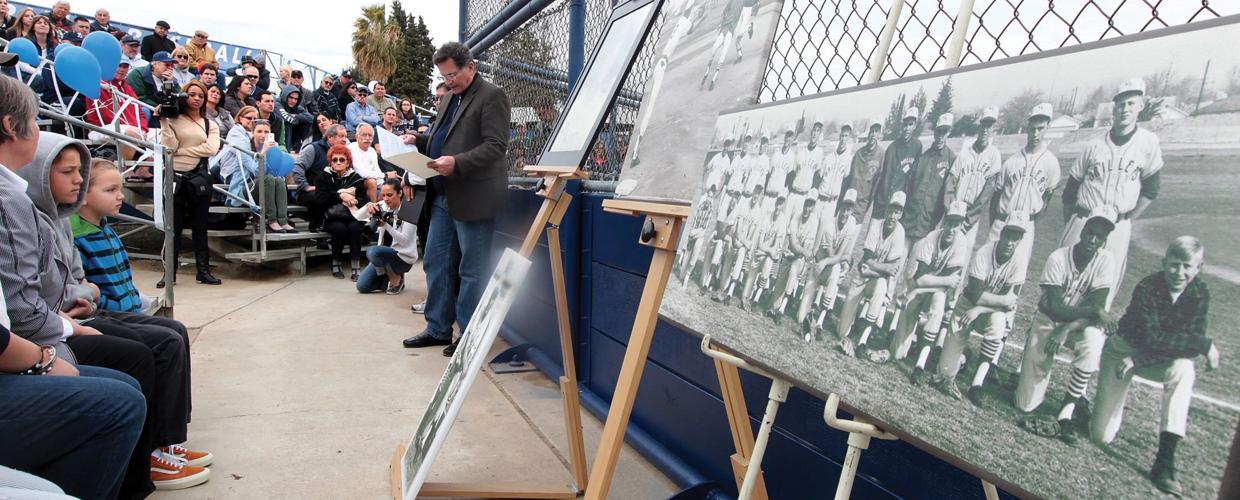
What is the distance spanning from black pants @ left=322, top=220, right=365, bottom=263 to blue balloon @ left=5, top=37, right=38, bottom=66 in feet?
11.1

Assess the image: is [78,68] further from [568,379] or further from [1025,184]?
[1025,184]

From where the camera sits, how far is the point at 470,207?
4.04 meters

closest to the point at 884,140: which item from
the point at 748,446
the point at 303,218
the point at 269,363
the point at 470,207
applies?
the point at 748,446

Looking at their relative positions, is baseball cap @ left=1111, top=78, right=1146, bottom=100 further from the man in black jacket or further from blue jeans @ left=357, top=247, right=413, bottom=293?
blue jeans @ left=357, top=247, right=413, bottom=293

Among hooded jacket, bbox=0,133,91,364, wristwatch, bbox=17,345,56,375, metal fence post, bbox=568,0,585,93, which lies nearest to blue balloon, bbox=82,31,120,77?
metal fence post, bbox=568,0,585,93

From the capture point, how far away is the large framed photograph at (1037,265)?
0.76 metres

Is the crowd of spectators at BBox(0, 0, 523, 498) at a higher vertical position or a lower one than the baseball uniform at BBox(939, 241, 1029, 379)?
lower

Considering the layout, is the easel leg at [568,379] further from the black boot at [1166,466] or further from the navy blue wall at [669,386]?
the black boot at [1166,466]

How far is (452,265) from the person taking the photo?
4.54m

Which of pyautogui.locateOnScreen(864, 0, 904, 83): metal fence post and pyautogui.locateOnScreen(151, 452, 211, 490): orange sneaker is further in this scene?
pyautogui.locateOnScreen(151, 452, 211, 490): orange sneaker

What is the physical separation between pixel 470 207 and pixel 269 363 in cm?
148

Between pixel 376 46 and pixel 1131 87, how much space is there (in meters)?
36.5

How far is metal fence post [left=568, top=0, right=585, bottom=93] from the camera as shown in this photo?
154 inches

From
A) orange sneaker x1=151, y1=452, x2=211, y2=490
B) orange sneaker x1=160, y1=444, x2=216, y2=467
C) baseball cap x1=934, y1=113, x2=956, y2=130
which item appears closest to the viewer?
baseball cap x1=934, y1=113, x2=956, y2=130
